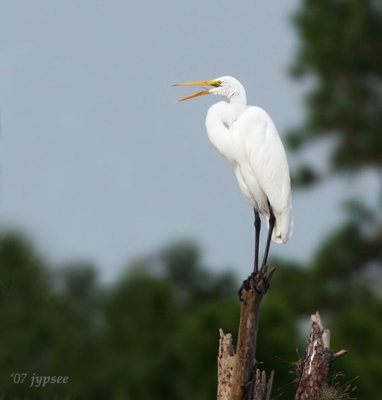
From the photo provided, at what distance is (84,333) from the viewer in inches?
348

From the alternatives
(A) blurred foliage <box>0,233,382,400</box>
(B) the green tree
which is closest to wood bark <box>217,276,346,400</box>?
(A) blurred foliage <box>0,233,382,400</box>

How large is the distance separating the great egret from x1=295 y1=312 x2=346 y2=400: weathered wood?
0.61 m

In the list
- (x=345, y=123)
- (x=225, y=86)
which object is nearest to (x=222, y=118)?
(x=225, y=86)

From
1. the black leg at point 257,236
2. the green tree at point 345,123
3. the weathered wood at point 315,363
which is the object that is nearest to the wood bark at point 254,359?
the weathered wood at point 315,363

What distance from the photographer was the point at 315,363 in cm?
401

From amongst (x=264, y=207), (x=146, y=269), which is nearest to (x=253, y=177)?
(x=264, y=207)

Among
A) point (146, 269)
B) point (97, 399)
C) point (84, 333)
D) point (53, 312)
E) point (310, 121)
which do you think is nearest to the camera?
point (53, 312)

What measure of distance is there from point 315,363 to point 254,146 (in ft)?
3.29

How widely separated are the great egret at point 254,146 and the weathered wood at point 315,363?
24.1 inches

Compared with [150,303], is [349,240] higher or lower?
higher

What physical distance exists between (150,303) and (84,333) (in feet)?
4.45

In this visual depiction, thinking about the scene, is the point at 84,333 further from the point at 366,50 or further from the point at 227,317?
the point at 366,50

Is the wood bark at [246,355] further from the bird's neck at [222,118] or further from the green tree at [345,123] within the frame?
the green tree at [345,123]

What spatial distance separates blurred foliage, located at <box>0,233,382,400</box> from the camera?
21.9ft
